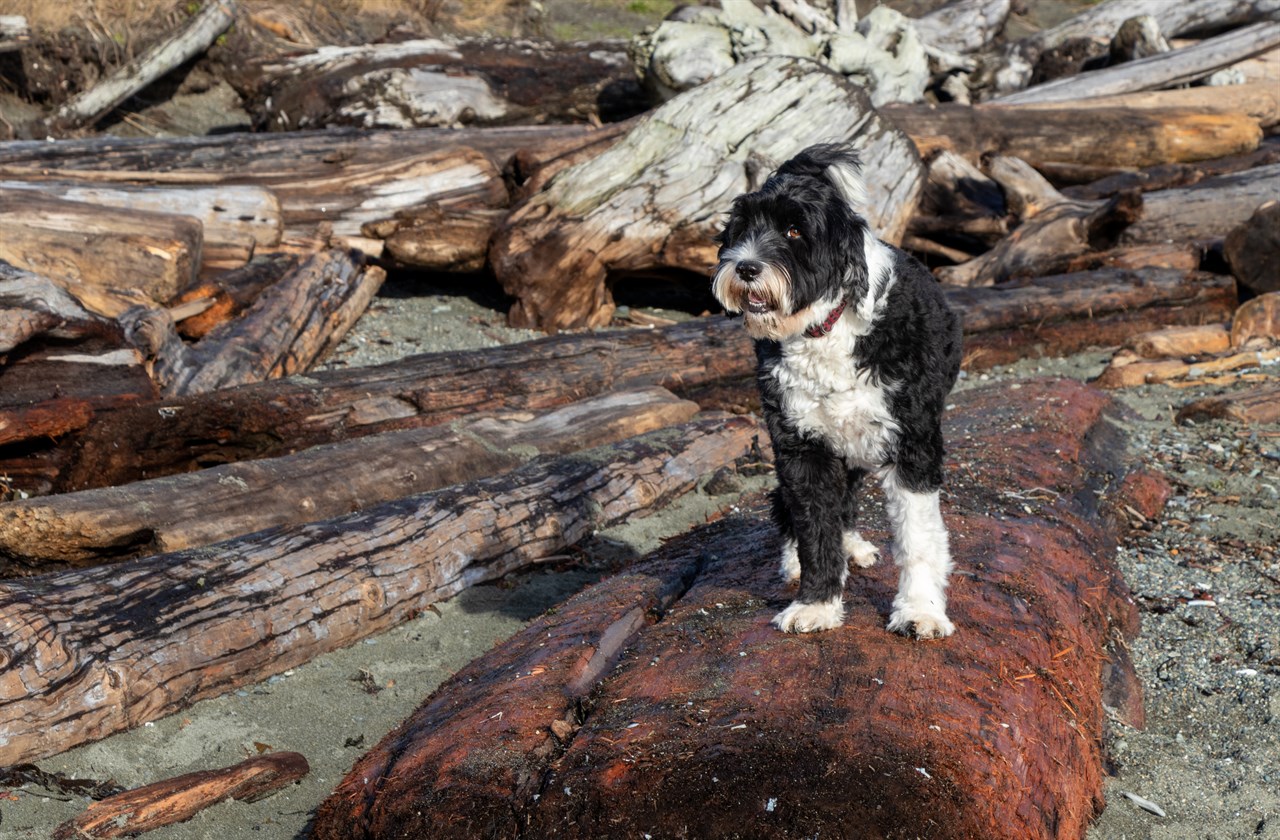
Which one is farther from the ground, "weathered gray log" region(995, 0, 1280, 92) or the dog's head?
the dog's head

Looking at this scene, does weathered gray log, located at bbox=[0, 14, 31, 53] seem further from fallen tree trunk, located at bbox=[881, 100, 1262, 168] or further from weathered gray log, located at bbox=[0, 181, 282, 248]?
fallen tree trunk, located at bbox=[881, 100, 1262, 168]

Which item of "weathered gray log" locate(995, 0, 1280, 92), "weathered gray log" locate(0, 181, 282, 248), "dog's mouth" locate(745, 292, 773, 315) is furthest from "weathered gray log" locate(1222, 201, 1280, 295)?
"weathered gray log" locate(0, 181, 282, 248)

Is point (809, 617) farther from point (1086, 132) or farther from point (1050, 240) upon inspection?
point (1086, 132)

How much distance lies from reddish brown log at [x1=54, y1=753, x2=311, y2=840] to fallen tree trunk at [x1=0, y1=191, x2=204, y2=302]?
5631 millimetres

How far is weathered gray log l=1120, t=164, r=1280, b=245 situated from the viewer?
501 inches

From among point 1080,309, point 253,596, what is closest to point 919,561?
point 253,596

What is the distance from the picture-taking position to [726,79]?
12102mm

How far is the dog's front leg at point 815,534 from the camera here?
452cm

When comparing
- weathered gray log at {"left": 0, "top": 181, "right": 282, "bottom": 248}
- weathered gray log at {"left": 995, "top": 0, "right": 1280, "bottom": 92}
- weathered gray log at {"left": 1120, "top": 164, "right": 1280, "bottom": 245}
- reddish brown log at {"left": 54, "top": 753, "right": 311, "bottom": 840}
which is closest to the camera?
reddish brown log at {"left": 54, "top": 753, "right": 311, "bottom": 840}

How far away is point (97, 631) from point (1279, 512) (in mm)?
6752

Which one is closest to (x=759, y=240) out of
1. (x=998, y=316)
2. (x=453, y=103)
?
(x=998, y=316)

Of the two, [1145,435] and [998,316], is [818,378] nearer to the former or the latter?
[1145,435]

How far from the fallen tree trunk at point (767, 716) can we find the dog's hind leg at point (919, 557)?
0.08 metres

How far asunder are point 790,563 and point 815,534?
23.2 inches
